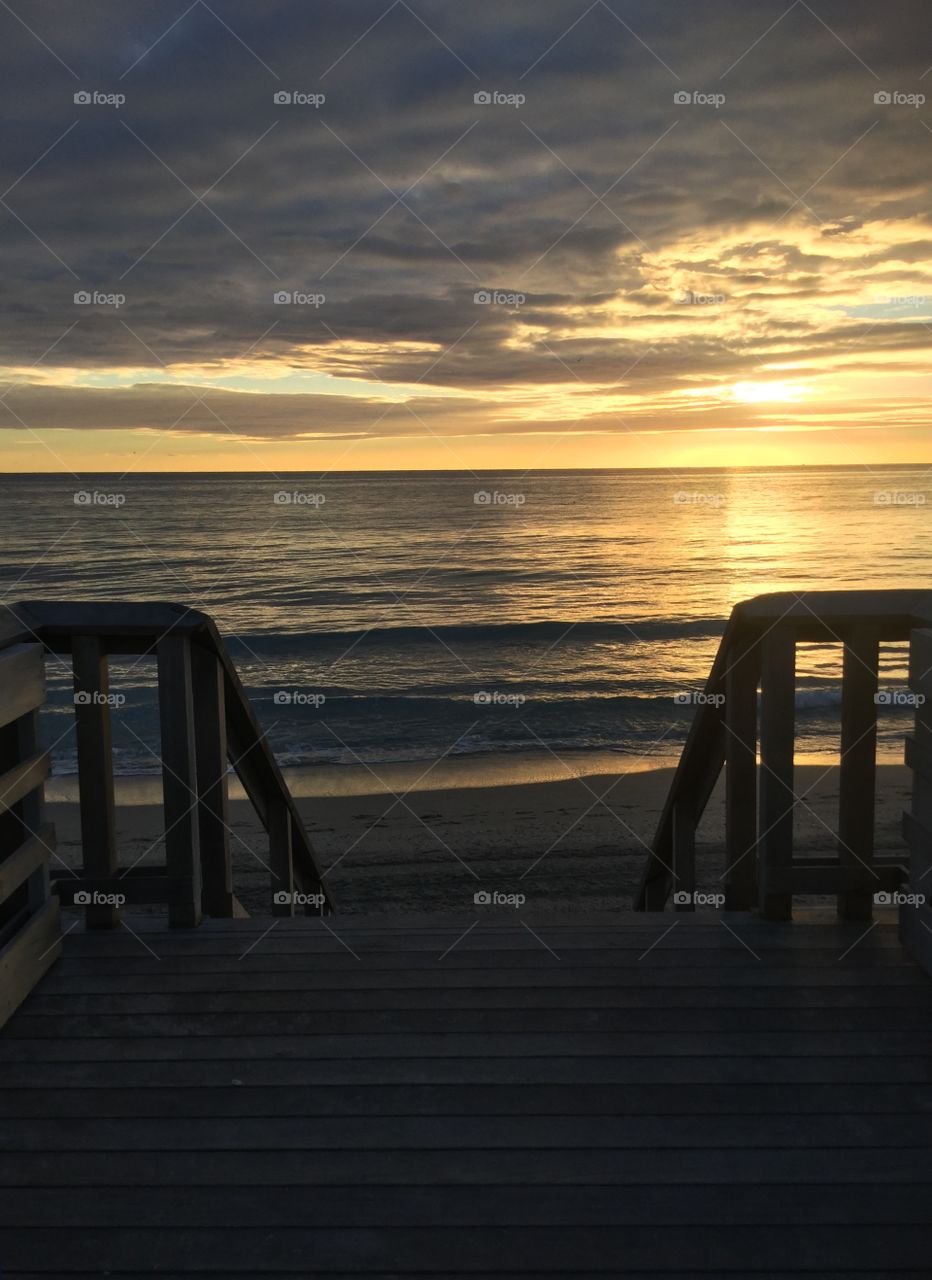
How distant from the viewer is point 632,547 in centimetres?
A: 4028

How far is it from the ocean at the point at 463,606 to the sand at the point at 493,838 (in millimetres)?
1128

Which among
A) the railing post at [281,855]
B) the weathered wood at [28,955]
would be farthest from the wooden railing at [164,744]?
the railing post at [281,855]

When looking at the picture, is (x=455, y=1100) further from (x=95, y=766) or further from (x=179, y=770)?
(x=95, y=766)

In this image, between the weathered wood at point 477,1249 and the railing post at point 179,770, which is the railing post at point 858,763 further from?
the railing post at point 179,770

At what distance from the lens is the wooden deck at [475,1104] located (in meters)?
2.00

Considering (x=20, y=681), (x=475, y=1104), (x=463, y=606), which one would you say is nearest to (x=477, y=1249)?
(x=475, y=1104)

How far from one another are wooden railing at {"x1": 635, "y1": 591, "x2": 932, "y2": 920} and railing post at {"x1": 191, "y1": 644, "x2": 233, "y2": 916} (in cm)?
186

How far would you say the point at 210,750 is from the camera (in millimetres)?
3680

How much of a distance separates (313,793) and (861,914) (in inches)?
334

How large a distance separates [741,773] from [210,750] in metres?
2.03

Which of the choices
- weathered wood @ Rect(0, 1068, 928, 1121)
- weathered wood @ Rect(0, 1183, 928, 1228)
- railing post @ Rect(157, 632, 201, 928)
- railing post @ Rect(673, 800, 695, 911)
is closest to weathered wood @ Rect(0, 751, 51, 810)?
railing post @ Rect(157, 632, 201, 928)

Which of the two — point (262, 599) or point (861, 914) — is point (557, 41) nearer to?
point (861, 914)

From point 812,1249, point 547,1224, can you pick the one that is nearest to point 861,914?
point 812,1249

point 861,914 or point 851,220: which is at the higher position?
point 851,220
